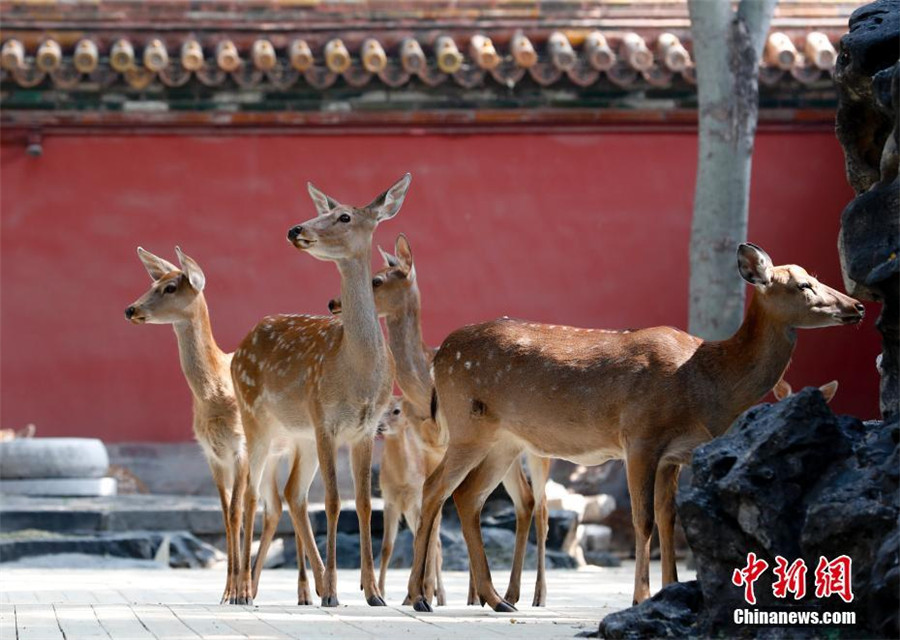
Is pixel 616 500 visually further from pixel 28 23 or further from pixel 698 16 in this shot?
pixel 28 23

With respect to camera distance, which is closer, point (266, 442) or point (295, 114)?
point (266, 442)

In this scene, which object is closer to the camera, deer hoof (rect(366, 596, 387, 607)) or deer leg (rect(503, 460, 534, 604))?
deer hoof (rect(366, 596, 387, 607))

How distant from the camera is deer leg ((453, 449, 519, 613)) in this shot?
9156 mm

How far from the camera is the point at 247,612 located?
8.85 m

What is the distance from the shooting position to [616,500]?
56.4 ft

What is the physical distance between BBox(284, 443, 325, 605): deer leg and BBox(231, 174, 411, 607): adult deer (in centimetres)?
3

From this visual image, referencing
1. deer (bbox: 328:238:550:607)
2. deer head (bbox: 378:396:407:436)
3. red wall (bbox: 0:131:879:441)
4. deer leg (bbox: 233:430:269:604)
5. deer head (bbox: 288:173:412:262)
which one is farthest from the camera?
red wall (bbox: 0:131:879:441)

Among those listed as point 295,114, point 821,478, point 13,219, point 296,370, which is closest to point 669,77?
point 295,114

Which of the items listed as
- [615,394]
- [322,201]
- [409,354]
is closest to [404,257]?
[409,354]

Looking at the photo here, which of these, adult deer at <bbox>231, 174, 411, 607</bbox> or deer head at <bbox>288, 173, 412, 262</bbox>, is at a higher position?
deer head at <bbox>288, 173, 412, 262</bbox>

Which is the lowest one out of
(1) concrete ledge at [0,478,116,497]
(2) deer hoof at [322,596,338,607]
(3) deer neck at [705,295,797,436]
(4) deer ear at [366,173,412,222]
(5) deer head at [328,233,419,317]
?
(2) deer hoof at [322,596,338,607]

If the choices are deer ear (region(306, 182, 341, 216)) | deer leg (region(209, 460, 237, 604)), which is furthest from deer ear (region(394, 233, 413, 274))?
deer leg (region(209, 460, 237, 604))

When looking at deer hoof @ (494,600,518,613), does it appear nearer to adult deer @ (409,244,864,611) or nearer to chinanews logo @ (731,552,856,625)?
adult deer @ (409,244,864,611)

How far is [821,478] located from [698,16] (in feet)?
Answer: 31.8
